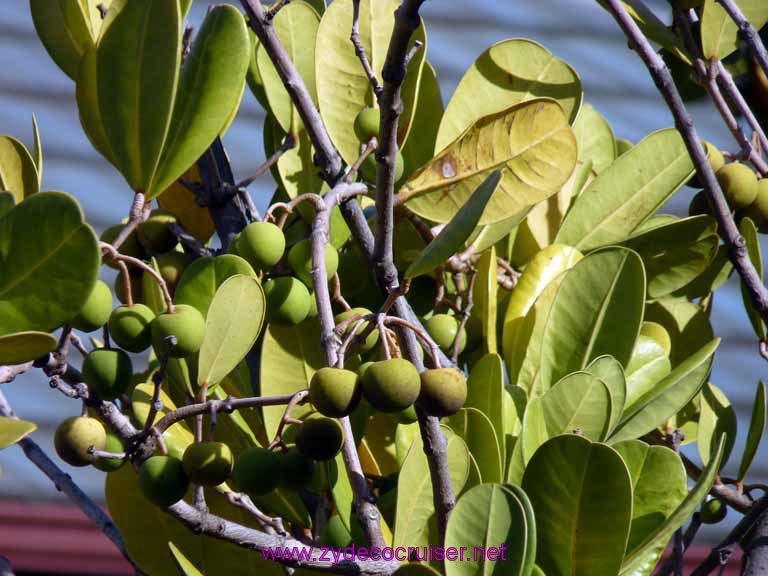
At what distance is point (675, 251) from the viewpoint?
1129 millimetres

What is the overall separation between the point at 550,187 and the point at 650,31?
1.16ft

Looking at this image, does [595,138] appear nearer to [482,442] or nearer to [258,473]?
[482,442]

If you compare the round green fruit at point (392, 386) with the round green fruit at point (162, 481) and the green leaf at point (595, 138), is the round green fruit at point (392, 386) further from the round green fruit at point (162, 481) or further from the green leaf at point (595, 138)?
the green leaf at point (595, 138)

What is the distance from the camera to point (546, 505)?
77 cm

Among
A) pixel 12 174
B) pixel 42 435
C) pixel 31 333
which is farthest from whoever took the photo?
pixel 42 435

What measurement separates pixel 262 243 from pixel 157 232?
0.23m

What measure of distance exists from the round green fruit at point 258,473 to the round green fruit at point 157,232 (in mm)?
354

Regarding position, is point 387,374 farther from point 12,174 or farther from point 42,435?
point 42,435

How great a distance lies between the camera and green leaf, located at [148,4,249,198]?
2.88ft

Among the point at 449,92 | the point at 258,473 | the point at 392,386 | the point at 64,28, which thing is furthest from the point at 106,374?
the point at 449,92

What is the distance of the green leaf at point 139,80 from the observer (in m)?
0.81

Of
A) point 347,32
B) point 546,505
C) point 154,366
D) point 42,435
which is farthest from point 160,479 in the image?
point 42,435

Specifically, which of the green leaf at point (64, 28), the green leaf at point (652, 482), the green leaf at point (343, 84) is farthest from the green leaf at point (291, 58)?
the green leaf at point (652, 482)

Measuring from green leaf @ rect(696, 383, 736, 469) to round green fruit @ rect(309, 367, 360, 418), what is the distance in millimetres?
600
